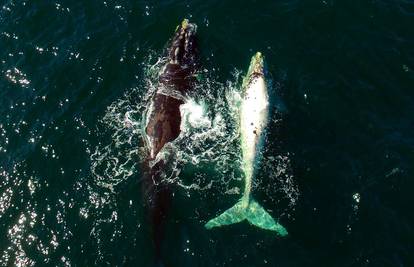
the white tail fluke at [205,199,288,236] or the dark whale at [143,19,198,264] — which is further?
the dark whale at [143,19,198,264]

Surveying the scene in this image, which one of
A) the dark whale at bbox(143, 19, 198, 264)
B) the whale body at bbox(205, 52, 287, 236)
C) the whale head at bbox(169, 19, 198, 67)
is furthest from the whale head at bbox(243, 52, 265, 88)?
the whale head at bbox(169, 19, 198, 67)

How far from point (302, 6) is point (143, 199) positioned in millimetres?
15109

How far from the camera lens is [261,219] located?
2017cm

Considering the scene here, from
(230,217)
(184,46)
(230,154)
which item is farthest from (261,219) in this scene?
(184,46)

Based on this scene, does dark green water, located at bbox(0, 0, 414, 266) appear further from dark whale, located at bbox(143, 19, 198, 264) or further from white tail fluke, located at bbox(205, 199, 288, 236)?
dark whale, located at bbox(143, 19, 198, 264)

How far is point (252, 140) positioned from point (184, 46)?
7.53m

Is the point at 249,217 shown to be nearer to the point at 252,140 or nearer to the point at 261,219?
the point at 261,219

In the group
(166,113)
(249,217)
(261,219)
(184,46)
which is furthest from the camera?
(184,46)

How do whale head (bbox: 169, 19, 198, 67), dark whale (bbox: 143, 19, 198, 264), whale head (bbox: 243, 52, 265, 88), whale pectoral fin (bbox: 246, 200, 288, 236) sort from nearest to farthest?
whale pectoral fin (bbox: 246, 200, 288, 236)
dark whale (bbox: 143, 19, 198, 264)
whale head (bbox: 243, 52, 265, 88)
whale head (bbox: 169, 19, 198, 67)

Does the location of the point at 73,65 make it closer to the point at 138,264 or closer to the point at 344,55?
the point at 138,264

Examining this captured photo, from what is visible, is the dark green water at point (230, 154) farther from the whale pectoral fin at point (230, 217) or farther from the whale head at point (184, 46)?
the whale head at point (184, 46)

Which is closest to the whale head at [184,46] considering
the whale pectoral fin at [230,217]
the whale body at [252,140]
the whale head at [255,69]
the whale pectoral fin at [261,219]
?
the whale head at [255,69]

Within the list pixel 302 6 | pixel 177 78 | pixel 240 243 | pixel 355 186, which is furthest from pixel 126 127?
pixel 302 6

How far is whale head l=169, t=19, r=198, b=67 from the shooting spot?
88.1 feet
